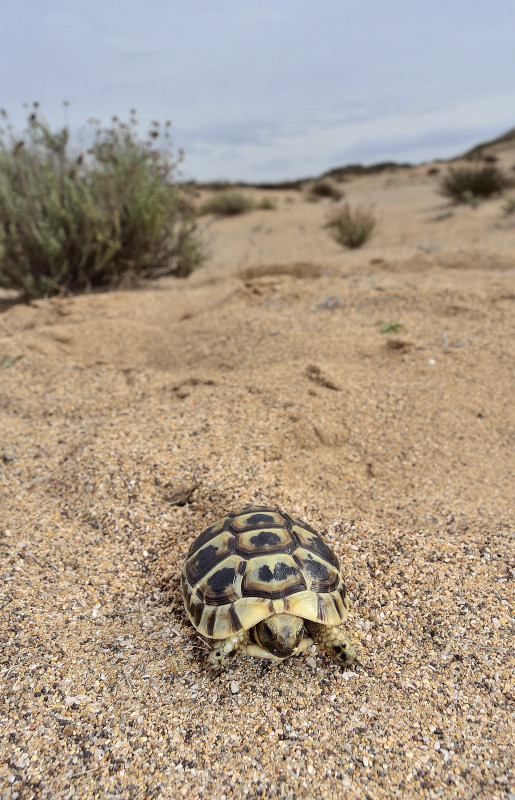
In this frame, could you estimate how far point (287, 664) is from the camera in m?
1.88

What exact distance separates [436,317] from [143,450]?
295 centimetres

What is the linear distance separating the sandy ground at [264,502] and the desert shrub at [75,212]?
0.80 metres

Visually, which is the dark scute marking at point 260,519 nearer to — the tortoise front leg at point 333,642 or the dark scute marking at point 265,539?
the dark scute marking at point 265,539

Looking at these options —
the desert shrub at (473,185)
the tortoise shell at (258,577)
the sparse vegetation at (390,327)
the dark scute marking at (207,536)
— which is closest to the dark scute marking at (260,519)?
the tortoise shell at (258,577)

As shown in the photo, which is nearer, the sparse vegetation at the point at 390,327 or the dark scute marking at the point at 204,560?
the dark scute marking at the point at 204,560

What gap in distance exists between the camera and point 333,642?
186cm

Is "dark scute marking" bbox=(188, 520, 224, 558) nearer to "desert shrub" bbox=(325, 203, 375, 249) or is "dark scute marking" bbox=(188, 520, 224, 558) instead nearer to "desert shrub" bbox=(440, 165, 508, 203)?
"desert shrub" bbox=(325, 203, 375, 249)

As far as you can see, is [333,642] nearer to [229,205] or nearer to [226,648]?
[226,648]

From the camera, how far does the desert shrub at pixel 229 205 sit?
15.3 m

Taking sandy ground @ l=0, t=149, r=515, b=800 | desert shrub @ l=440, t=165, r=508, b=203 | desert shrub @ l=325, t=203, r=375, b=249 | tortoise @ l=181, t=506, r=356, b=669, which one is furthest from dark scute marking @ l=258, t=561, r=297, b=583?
desert shrub @ l=440, t=165, r=508, b=203

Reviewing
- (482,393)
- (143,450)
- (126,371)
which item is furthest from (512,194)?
(143,450)

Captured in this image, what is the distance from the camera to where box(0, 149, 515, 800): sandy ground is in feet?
5.04

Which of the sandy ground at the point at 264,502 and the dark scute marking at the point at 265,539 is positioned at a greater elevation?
the dark scute marking at the point at 265,539

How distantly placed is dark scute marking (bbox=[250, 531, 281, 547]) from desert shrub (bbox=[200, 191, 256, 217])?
1459cm
